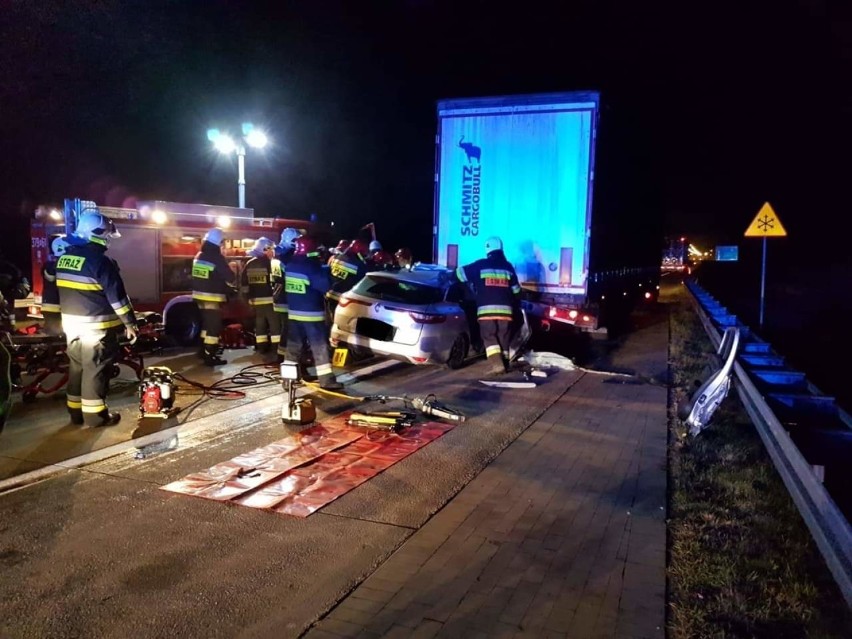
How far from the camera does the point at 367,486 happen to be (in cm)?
539

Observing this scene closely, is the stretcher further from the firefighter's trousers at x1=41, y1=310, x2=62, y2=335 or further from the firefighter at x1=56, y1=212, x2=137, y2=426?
the firefighter at x1=56, y1=212, x2=137, y2=426

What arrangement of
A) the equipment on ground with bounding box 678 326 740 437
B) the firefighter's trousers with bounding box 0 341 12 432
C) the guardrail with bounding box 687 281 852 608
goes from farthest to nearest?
the equipment on ground with bounding box 678 326 740 437 < the firefighter's trousers with bounding box 0 341 12 432 < the guardrail with bounding box 687 281 852 608

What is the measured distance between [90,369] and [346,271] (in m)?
3.97

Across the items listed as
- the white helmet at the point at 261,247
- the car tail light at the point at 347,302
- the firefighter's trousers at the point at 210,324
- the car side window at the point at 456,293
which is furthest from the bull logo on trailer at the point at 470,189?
the firefighter's trousers at the point at 210,324

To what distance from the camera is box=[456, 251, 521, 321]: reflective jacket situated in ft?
32.2

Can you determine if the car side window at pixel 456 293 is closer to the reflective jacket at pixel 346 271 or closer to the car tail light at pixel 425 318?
the car tail light at pixel 425 318

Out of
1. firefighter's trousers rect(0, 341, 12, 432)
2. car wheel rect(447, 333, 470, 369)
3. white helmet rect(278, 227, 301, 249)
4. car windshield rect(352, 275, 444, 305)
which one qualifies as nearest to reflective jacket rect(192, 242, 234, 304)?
white helmet rect(278, 227, 301, 249)

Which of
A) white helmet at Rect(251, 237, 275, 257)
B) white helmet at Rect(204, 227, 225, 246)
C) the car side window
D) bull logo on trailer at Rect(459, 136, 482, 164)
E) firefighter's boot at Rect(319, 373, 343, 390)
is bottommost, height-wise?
firefighter's boot at Rect(319, 373, 343, 390)

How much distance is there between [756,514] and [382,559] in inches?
106

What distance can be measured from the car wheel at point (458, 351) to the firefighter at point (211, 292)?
11.0 feet

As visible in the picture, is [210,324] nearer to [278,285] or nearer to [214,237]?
[278,285]

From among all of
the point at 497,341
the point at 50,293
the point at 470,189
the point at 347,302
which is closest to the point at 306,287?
the point at 347,302

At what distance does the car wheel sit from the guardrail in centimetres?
364

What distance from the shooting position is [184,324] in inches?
476
